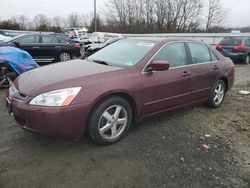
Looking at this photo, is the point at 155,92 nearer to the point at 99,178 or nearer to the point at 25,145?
the point at 99,178

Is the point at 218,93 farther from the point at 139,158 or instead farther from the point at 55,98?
the point at 55,98

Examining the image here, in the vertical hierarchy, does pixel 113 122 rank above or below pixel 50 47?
below

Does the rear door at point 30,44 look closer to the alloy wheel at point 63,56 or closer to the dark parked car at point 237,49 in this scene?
the alloy wheel at point 63,56

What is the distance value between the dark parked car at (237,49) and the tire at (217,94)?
28.1ft

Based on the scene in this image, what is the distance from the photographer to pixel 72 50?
41.8ft

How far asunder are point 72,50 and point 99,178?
34.3 ft

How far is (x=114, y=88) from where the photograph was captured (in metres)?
3.55

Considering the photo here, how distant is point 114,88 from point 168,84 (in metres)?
1.10

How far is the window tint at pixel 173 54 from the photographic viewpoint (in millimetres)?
4306

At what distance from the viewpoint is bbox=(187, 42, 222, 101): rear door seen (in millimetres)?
4836

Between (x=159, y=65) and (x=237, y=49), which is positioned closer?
(x=159, y=65)

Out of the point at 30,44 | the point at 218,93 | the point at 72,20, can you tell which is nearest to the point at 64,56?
the point at 30,44

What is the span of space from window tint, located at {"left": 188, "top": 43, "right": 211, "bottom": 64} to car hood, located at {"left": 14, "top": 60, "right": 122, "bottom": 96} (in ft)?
5.77

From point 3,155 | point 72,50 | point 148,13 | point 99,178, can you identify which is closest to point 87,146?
point 99,178
